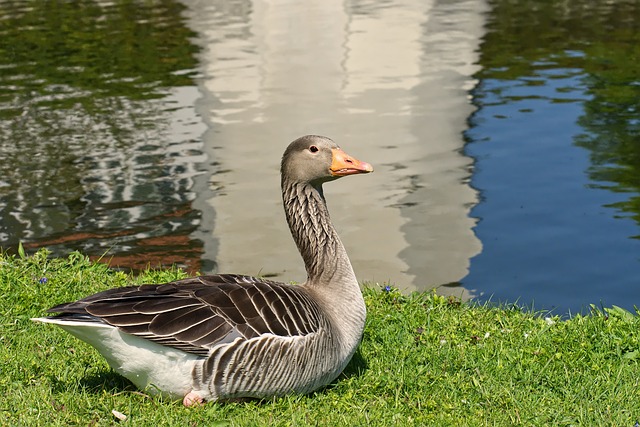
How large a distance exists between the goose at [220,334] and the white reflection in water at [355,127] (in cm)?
380

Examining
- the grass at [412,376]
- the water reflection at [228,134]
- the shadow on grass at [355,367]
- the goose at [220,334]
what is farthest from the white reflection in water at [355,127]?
the goose at [220,334]

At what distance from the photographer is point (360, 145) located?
15.5 meters

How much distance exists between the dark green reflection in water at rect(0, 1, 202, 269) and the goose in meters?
4.51

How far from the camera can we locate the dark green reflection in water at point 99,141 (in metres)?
11.8

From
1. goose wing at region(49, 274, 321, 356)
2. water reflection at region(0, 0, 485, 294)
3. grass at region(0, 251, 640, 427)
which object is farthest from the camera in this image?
water reflection at region(0, 0, 485, 294)

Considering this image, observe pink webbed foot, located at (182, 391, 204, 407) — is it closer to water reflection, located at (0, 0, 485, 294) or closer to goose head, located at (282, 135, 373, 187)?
goose head, located at (282, 135, 373, 187)

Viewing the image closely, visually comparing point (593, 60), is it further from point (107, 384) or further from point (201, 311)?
point (107, 384)

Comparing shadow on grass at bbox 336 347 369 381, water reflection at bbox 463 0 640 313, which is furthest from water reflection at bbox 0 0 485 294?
shadow on grass at bbox 336 347 369 381

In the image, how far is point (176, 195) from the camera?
13258mm

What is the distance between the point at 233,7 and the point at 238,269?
25.1m

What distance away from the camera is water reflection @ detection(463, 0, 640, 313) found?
10329 mm

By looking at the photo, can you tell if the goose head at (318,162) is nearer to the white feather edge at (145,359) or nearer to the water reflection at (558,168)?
the white feather edge at (145,359)

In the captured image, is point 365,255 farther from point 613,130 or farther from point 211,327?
point 613,130

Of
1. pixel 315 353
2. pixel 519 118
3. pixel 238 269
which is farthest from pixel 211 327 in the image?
pixel 519 118
